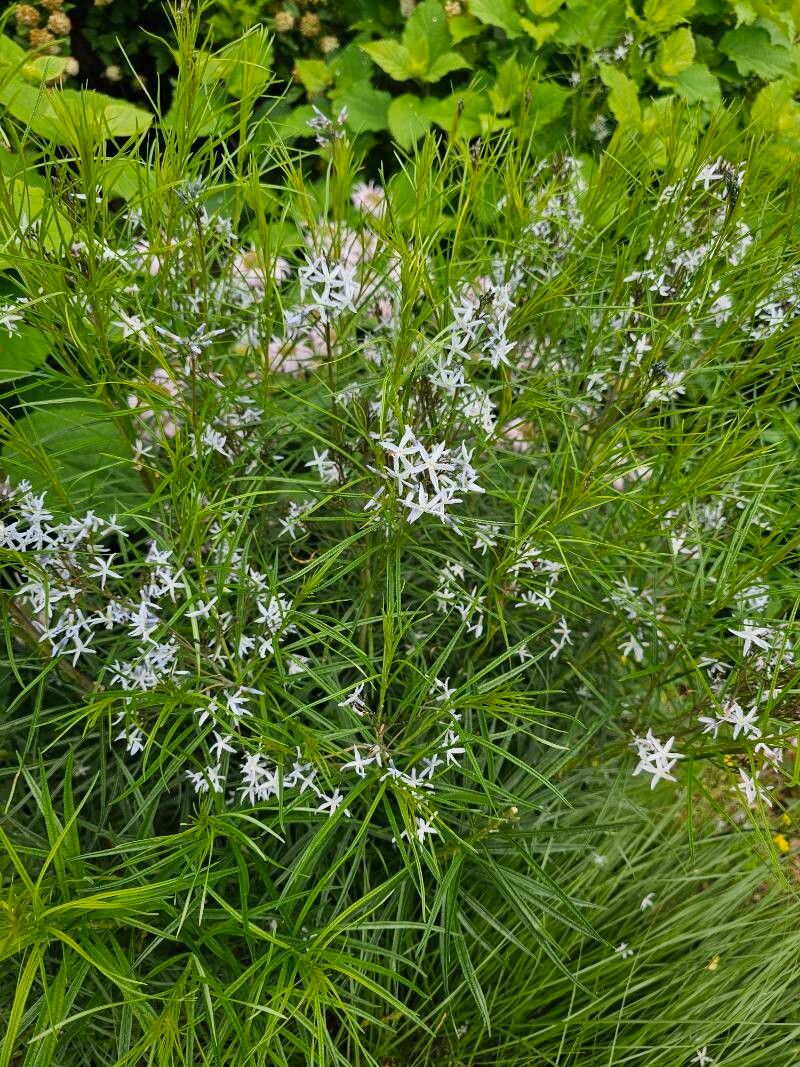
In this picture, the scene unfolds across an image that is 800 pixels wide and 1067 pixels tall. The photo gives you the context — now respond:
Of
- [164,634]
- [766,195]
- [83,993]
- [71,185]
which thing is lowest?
[83,993]

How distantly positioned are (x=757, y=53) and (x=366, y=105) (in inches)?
60.9

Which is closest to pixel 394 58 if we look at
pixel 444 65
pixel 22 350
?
pixel 444 65

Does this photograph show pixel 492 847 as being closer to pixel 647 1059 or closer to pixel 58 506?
pixel 647 1059

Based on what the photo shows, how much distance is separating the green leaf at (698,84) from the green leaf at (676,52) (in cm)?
7

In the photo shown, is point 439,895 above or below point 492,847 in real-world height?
above

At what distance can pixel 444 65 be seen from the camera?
3.34 meters

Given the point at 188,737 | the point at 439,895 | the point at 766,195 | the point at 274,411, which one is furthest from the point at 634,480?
the point at 188,737

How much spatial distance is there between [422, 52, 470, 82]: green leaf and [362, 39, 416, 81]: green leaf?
0.07m

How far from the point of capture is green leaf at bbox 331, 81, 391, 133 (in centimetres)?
346

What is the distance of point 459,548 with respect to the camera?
1.77 metres

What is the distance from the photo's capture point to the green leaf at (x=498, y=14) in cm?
334

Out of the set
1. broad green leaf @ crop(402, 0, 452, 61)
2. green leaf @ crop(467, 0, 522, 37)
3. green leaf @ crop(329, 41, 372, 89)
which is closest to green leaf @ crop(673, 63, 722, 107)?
green leaf @ crop(467, 0, 522, 37)

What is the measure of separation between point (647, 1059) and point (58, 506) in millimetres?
1654

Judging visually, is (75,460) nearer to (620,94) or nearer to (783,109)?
(620,94)
